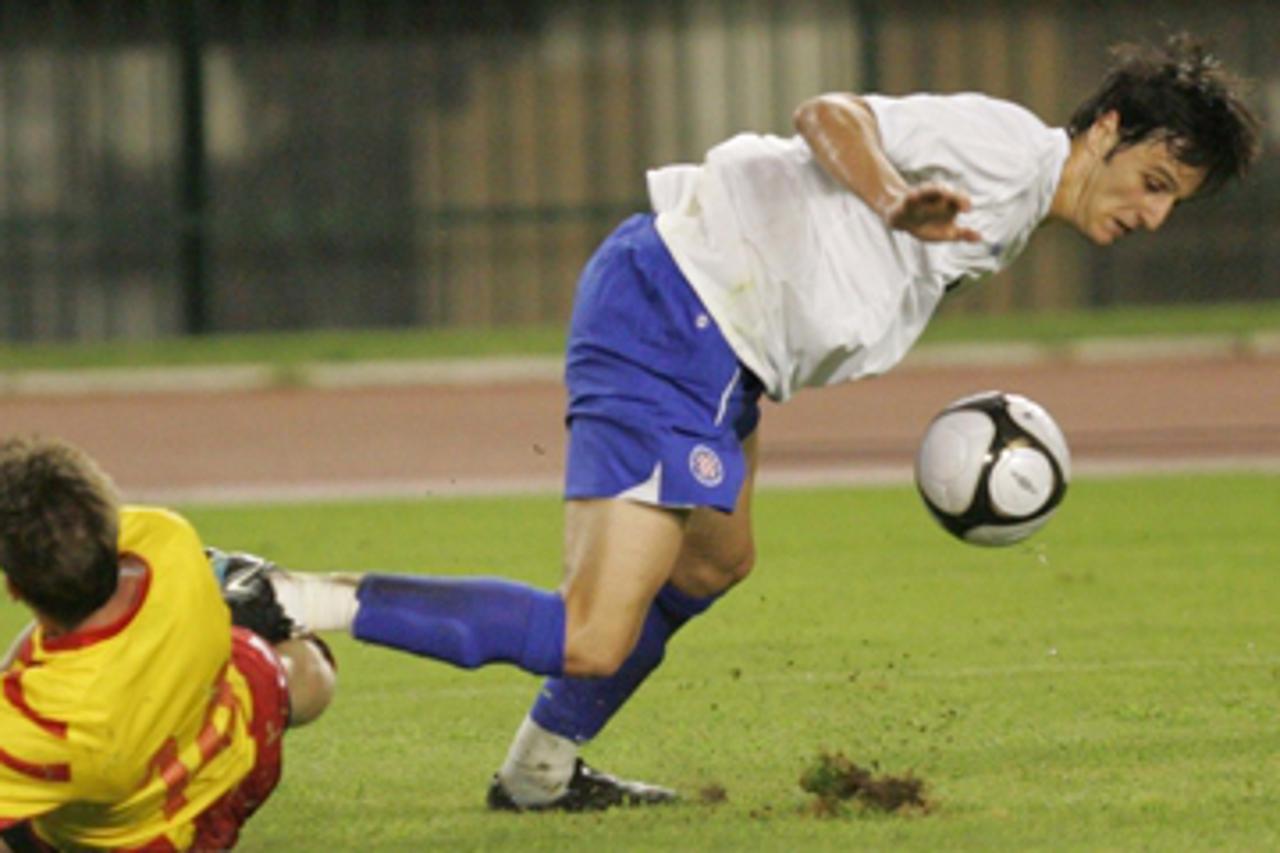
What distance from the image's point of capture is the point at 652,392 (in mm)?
5480

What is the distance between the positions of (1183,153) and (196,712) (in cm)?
237

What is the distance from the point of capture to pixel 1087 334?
18.8m

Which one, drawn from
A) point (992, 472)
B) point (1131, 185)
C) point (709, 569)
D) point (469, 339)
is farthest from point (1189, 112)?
point (469, 339)

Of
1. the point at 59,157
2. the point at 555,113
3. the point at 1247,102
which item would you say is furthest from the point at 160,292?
the point at 1247,102

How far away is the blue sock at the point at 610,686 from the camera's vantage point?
597 centimetres

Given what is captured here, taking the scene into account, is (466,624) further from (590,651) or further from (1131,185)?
(1131,185)

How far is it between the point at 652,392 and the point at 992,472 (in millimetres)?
921

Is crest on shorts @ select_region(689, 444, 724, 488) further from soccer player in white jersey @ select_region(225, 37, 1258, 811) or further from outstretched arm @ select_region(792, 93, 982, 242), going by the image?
outstretched arm @ select_region(792, 93, 982, 242)

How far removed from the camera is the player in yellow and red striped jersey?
186 inches

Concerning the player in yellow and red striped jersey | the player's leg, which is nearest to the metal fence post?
the player's leg

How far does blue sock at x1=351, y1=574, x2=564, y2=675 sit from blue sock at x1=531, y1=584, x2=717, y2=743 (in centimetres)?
53

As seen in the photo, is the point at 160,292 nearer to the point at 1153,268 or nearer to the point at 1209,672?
the point at 1153,268

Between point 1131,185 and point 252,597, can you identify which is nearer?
point 252,597

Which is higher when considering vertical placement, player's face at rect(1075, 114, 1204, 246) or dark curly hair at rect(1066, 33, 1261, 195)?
dark curly hair at rect(1066, 33, 1261, 195)
